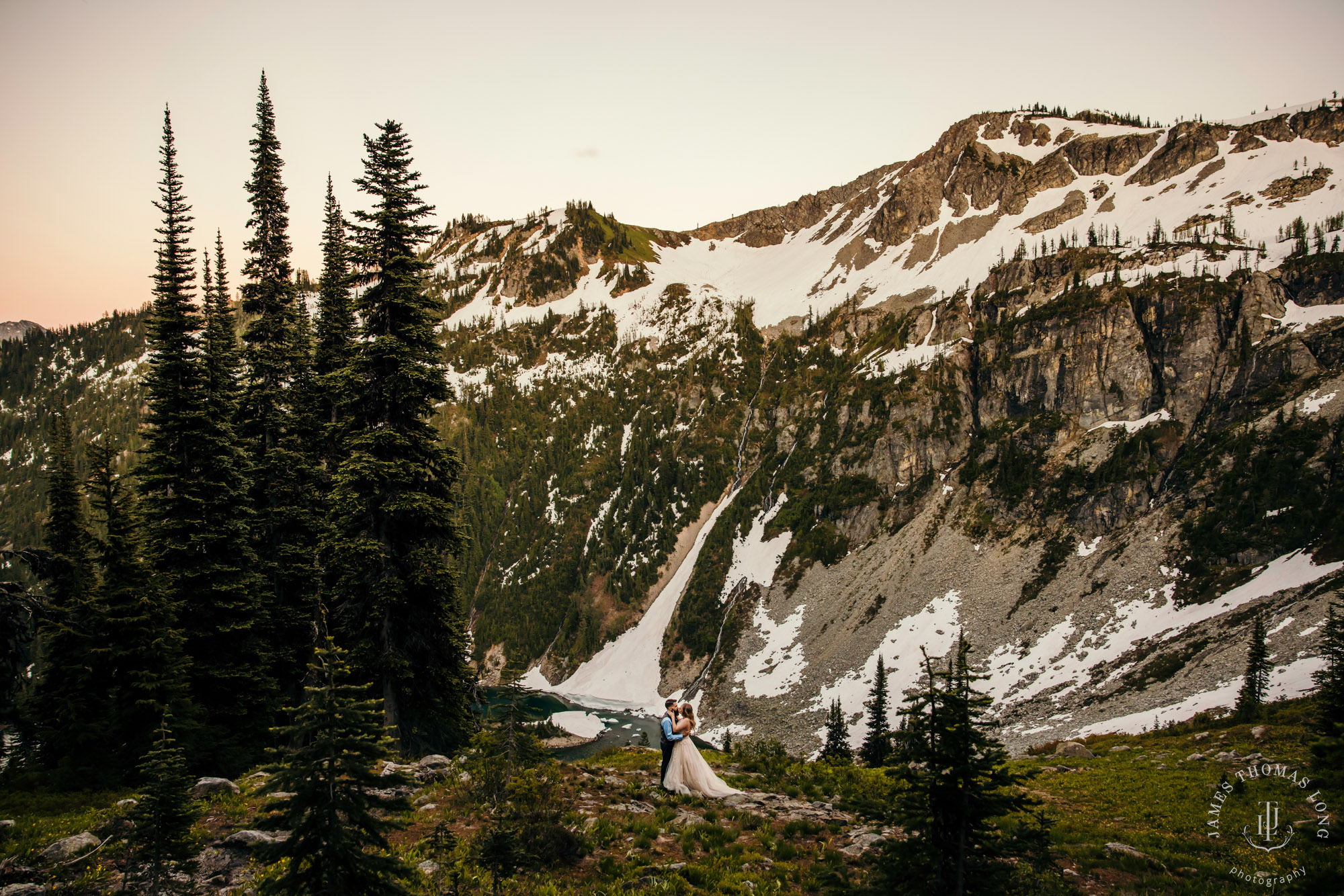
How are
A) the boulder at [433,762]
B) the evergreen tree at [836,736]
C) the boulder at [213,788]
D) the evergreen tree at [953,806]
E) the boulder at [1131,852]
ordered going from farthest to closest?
the evergreen tree at [836,736] → the boulder at [433,762] → the boulder at [213,788] → the boulder at [1131,852] → the evergreen tree at [953,806]

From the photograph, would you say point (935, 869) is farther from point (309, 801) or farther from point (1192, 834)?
point (1192, 834)

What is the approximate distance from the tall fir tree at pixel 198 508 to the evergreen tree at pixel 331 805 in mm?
19444

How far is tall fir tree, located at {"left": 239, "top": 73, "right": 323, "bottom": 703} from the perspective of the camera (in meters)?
26.5

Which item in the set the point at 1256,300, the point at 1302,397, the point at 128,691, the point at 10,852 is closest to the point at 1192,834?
the point at 10,852

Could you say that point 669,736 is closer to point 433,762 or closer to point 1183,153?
point 433,762

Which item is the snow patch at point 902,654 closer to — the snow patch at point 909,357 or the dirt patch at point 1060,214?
the snow patch at point 909,357

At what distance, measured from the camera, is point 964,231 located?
16788 cm

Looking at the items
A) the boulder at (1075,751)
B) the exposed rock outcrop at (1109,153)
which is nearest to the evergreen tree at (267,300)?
the boulder at (1075,751)

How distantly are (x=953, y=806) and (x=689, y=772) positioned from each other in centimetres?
948

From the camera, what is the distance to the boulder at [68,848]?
10.4 metres

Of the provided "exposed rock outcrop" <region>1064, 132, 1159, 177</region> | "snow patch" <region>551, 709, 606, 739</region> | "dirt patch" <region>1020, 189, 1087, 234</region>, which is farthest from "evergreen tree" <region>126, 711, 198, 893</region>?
"exposed rock outcrop" <region>1064, 132, 1159, 177</region>

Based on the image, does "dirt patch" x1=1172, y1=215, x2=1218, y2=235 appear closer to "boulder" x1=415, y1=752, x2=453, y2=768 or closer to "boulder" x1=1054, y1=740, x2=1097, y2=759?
"boulder" x1=1054, y1=740, x2=1097, y2=759

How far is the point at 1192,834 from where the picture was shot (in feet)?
48.5

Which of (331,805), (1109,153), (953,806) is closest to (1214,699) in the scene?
(953,806)
